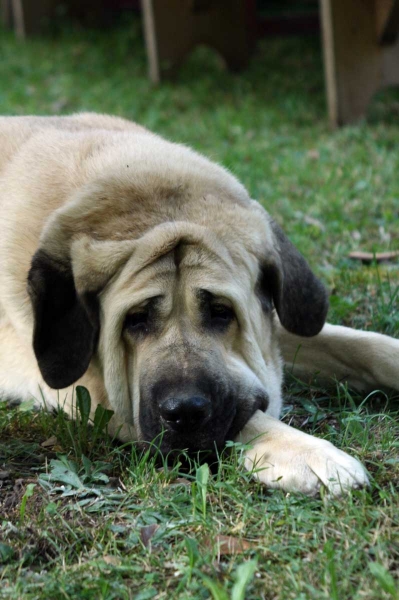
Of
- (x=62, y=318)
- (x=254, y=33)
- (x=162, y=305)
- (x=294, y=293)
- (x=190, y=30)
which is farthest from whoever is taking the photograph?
(x=254, y=33)

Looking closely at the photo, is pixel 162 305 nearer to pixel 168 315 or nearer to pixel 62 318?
pixel 168 315

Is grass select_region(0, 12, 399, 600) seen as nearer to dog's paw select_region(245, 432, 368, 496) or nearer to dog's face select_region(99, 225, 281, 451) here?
dog's paw select_region(245, 432, 368, 496)

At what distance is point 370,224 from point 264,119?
129 inches

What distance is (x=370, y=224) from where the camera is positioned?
566cm

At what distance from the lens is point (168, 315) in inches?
118

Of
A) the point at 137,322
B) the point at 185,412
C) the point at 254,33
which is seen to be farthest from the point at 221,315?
the point at 254,33

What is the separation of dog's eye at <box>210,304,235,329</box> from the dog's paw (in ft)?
1.43

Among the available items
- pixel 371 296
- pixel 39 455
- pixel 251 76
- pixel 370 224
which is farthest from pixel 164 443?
pixel 251 76

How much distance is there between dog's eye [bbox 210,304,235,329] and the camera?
119 inches

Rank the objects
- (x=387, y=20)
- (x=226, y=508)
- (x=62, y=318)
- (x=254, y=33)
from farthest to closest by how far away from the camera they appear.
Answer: (x=254, y=33), (x=387, y=20), (x=62, y=318), (x=226, y=508)

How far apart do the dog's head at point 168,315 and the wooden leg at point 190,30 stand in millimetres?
6816

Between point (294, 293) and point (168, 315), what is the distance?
2.08ft

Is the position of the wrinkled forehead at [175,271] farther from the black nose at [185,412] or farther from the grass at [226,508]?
the grass at [226,508]

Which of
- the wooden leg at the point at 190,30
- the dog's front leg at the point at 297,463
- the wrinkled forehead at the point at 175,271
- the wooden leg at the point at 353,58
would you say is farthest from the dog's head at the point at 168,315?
the wooden leg at the point at 190,30
